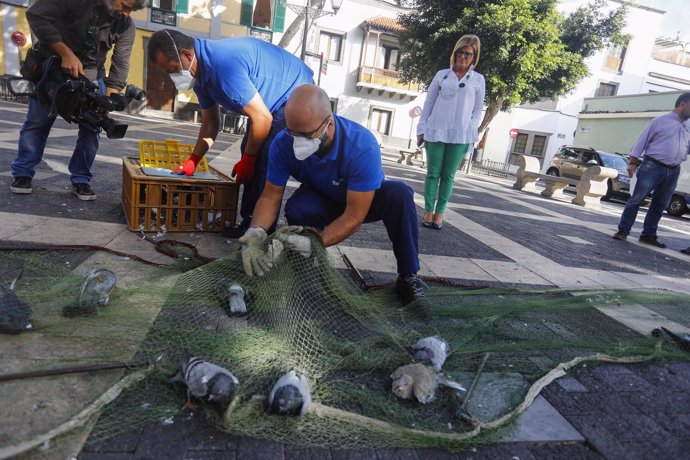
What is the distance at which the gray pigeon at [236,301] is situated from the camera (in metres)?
2.04

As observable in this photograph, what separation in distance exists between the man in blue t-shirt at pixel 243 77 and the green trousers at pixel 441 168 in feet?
6.18

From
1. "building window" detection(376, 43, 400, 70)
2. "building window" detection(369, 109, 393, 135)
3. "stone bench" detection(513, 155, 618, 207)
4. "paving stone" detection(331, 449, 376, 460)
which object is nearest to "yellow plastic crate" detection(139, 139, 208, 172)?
"paving stone" detection(331, 449, 376, 460)

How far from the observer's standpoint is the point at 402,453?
1352 millimetres

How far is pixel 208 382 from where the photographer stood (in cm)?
139

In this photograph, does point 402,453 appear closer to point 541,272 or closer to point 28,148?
point 541,272

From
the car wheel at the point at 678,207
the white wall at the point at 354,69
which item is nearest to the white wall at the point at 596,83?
the white wall at the point at 354,69

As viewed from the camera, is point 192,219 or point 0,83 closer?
point 192,219

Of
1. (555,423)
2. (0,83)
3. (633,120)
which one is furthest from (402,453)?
(633,120)

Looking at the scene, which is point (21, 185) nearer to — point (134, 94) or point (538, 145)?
point (134, 94)

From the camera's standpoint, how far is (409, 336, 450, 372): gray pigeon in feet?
5.90

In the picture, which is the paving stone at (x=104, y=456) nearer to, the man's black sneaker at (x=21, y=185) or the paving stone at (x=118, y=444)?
the paving stone at (x=118, y=444)

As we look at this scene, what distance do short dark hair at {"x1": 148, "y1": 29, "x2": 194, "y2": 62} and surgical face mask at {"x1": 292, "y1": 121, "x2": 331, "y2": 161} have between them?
110 cm

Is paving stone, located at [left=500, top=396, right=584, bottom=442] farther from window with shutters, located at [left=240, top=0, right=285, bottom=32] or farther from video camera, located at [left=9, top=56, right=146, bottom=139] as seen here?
window with shutters, located at [left=240, top=0, right=285, bottom=32]

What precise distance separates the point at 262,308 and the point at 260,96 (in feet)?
4.95
